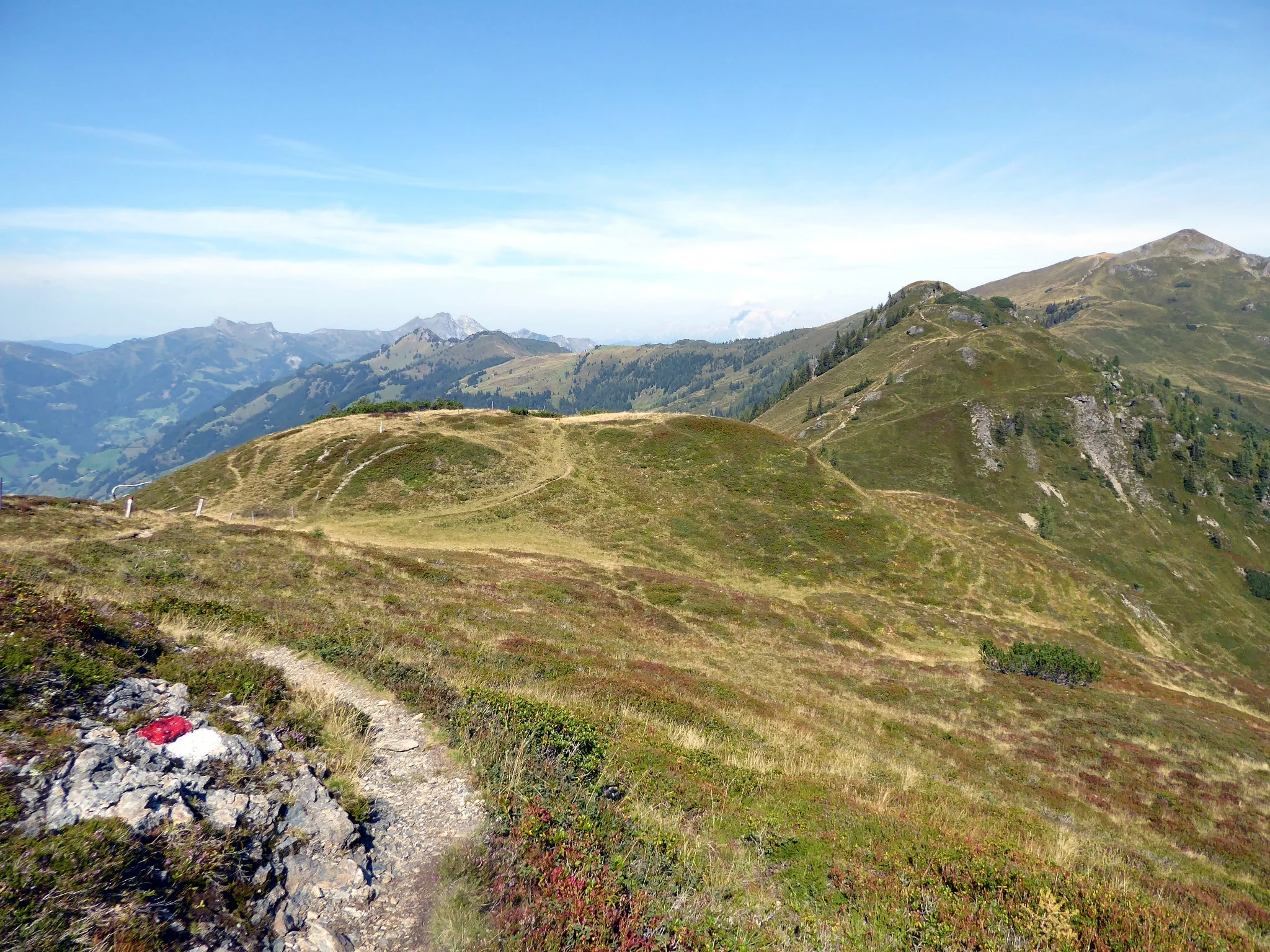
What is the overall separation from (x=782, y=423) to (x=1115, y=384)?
11614 centimetres

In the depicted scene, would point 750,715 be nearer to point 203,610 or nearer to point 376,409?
point 203,610

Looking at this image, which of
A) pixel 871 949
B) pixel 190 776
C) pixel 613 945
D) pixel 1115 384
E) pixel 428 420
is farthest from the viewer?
pixel 1115 384

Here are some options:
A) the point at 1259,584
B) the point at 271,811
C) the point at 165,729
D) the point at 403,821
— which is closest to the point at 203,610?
the point at 165,729

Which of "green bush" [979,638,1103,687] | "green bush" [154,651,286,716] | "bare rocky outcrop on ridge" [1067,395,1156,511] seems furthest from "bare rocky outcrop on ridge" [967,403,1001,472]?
"green bush" [154,651,286,716]

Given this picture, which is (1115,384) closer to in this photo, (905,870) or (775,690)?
(775,690)

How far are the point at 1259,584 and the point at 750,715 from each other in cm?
20186

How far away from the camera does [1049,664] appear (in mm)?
42656

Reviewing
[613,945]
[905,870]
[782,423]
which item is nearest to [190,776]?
[613,945]

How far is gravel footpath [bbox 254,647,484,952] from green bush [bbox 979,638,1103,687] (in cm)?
4721

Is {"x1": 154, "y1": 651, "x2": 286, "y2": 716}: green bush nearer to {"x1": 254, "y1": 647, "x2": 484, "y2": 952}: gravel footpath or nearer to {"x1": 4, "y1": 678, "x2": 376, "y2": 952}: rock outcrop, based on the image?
{"x1": 254, "y1": 647, "x2": 484, "y2": 952}: gravel footpath

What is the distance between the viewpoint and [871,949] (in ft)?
27.1

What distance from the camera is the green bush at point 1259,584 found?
13988 cm

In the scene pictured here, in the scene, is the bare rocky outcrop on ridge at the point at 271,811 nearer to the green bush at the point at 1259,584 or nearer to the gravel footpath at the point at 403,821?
the gravel footpath at the point at 403,821

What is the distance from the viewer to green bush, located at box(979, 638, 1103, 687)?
42.1 m
